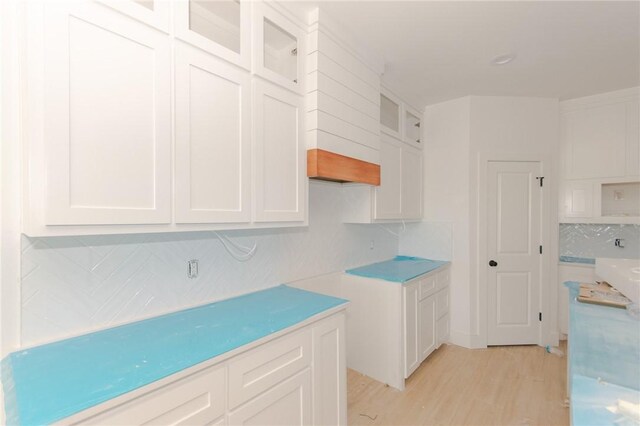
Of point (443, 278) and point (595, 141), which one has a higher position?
point (595, 141)

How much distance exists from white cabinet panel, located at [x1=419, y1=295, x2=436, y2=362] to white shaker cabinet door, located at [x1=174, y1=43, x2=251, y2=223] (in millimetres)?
1959

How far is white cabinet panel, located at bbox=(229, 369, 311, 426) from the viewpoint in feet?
4.20

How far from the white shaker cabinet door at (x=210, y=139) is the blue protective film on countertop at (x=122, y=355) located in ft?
1.66

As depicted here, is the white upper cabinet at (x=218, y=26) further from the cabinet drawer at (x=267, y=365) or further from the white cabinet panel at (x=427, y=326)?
the white cabinet panel at (x=427, y=326)

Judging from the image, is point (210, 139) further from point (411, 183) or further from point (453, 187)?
point (453, 187)

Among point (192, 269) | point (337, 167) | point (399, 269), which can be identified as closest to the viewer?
point (192, 269)

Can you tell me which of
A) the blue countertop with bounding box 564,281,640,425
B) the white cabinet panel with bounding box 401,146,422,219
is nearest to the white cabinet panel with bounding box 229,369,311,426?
the blue countertop with bounding box 564,281,640,425

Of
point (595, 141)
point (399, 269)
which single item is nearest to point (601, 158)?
point (595, 141)

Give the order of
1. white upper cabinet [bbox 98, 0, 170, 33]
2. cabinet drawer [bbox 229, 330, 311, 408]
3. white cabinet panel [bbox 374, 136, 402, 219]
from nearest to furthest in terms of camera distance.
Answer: white upper cabinet [bbox 98, 0, 170, 33]
cabinet drawer [bbox 229, 330, 311, 408]
white cabinet panel [bbox 374, 136, 402, 219]

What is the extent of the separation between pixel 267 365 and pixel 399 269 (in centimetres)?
178

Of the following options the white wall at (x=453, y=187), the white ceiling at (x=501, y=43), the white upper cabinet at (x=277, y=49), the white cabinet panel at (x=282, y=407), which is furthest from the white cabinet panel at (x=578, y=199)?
the white cabinet panel at (x=282, y=407)

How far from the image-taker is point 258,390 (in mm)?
1322

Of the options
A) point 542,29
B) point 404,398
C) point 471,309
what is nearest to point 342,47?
point 542,29

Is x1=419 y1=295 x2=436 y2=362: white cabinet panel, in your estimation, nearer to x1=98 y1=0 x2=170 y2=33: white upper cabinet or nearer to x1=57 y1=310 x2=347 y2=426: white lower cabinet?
x1=57 y1=310 x2=347 y2=426: white lower cabinet
